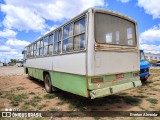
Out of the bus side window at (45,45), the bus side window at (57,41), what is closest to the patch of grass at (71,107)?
the bus side window at (57,41)

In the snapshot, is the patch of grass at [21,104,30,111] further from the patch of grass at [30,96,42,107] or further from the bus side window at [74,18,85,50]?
the bus side window at [74,18,85,50]

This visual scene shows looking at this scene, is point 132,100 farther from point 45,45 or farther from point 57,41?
point 45,45

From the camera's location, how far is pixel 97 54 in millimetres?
5508

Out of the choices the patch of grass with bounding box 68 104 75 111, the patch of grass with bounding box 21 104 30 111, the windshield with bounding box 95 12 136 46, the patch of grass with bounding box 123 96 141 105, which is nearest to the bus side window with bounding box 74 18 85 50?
the windshield with bounding box 95 12 136 46

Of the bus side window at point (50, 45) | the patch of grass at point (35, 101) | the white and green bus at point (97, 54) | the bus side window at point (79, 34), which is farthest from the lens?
the bus side window at point (50, 45)

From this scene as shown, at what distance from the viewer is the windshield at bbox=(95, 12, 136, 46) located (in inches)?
227

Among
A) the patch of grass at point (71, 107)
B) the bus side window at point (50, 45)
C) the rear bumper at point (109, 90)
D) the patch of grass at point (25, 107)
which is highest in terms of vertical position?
the bus side window at point (50, 45)

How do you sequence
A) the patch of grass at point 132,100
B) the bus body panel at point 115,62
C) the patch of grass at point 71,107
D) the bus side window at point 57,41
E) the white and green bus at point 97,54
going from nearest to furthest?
the white and green bus at point 97,54, the bus body panel at point 115,62, the patch of grass at point 71,107, the patch of grass at point 132,100, the bus side window at point 57,41

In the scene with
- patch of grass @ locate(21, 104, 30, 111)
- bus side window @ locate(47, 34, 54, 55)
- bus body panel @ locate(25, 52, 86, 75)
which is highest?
bus side window @ locate(47, 34, 54, 55)

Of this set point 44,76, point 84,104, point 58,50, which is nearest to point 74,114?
point 84,104

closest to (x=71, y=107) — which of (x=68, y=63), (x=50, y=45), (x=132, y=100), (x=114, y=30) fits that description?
(x=68, y=63)

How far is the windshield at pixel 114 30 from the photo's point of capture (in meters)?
5.76

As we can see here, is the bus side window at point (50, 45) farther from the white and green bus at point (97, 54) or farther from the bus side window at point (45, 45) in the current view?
the white and green bus at point (97, 54)

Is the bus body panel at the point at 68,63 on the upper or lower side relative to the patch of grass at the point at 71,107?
upper
